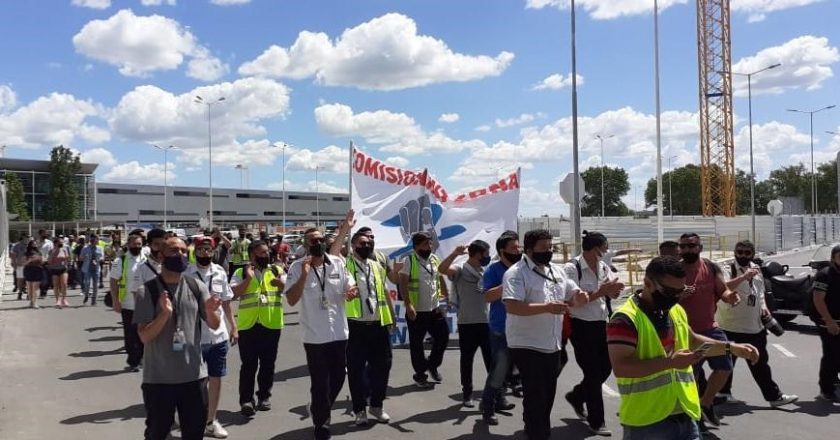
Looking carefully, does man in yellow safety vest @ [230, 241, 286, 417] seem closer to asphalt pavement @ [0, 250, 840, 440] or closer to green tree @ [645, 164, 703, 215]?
asphalt pavement @ [0, 250, 840, 440]

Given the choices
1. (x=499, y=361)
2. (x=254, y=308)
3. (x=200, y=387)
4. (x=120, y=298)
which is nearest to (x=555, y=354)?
(x=499, y=361)

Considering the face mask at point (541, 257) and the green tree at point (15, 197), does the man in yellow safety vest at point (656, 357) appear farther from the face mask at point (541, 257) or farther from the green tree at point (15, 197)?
the green tree at point (15, 197)

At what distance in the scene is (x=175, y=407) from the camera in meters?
4.45

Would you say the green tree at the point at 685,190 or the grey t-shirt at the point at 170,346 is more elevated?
the green tree at the point at 685,190

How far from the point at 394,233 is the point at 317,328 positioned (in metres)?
4.02

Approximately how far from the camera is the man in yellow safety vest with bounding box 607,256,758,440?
3.50m

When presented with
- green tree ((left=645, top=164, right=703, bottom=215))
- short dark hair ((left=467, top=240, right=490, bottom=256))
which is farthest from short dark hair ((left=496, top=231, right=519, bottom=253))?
green tree ((left=645, top=164, right=703, bottom=215))

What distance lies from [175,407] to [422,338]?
13.4 feet

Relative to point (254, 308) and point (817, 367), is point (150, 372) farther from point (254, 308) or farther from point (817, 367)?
point (817, 367)

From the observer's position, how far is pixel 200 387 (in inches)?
176

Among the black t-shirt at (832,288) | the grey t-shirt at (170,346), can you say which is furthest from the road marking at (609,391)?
the grey t-shirt at (170,346)

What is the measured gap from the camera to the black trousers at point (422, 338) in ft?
26.7

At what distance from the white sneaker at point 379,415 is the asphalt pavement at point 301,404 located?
110 mm

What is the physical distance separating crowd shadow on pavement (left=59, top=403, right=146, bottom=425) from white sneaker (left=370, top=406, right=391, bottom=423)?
2337 mm
